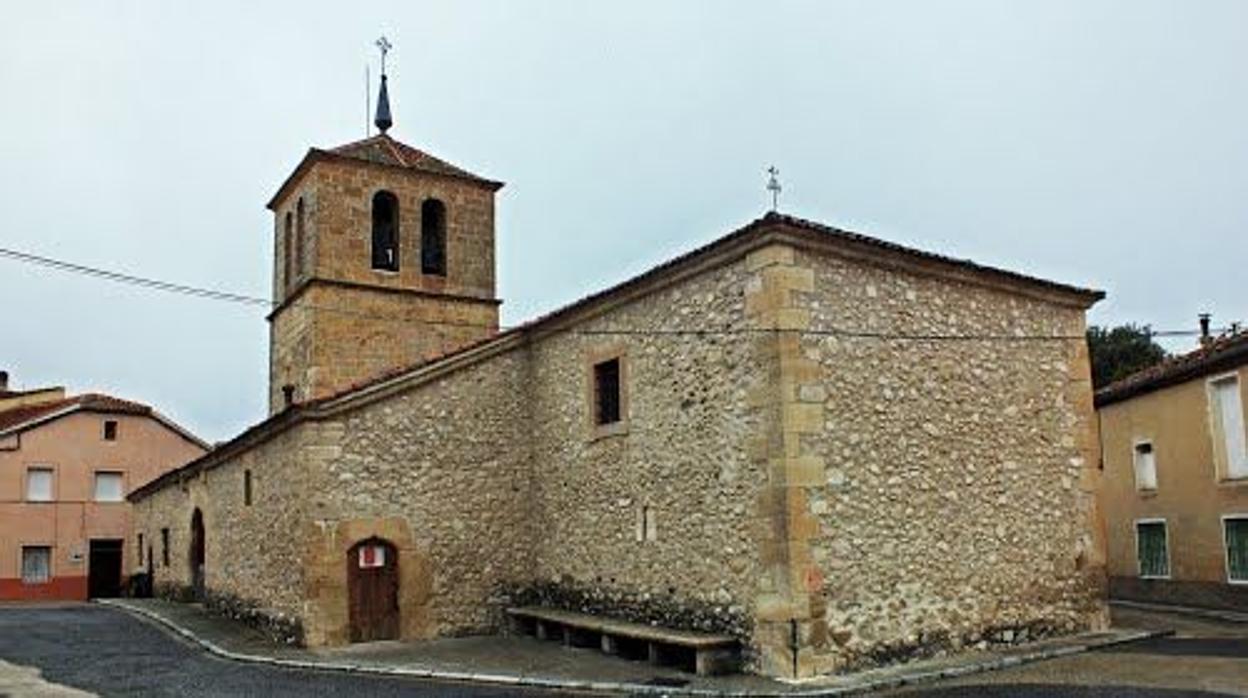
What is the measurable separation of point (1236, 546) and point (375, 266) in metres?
14.5

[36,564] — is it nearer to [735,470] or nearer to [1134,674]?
[735,470]

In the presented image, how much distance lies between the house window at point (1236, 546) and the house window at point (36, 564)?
29.3m

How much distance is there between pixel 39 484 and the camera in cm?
3162

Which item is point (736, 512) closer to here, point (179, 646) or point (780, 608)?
point (780, 608)

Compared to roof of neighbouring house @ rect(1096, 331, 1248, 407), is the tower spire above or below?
above

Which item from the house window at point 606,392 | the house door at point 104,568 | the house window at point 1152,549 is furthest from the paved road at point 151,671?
the house door at point 104,568

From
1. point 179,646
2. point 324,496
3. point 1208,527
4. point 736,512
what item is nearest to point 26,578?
point 179,646

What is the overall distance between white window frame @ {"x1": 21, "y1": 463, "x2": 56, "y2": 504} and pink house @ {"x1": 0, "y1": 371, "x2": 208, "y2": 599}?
26 mm

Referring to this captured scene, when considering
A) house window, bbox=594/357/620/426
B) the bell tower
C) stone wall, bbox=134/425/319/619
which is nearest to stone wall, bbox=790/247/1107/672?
house window, bbox=594/357/620/426

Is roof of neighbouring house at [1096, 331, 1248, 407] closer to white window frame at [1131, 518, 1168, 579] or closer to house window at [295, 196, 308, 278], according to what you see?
white window frame at [1131, 518, 1168, 579]

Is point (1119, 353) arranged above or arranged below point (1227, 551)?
above

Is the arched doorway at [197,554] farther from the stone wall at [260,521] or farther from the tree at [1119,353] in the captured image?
the tree at [1119,353]

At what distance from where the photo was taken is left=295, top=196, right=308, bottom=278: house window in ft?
65.0

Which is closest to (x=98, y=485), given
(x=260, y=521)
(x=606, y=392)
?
(x=260, y=521)
